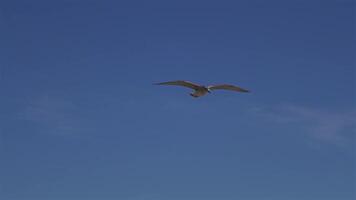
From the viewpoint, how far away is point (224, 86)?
80.4 m

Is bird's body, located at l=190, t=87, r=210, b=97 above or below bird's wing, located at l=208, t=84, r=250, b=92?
below

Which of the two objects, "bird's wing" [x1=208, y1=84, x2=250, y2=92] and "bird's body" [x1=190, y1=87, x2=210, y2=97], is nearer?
"bird's body" [x1=190, y1=87, x2=210, y2=97]

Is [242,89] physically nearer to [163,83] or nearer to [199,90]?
[199,90]

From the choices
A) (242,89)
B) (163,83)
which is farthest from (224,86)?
(163,83)

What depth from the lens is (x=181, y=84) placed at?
257 feet

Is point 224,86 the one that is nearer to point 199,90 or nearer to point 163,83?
point 199,90

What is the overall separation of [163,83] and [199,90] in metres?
5.24

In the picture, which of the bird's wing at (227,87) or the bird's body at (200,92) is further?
the bird's wing at (227,87)

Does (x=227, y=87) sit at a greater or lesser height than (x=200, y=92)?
greater

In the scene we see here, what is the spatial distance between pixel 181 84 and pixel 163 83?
4488mm

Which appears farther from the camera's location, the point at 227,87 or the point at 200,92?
the point at 227,87

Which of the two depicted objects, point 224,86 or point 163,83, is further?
point 224,86

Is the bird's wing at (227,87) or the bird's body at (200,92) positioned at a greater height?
the bird's wing at (227,87)

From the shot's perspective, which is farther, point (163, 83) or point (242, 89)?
point (242, 89)
